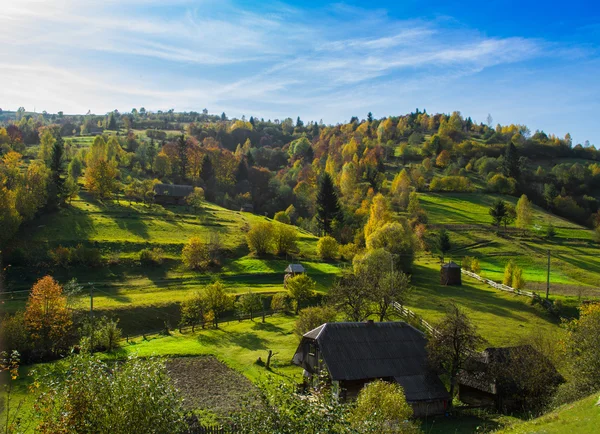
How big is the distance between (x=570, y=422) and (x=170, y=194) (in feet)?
311

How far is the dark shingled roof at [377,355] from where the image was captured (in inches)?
1272

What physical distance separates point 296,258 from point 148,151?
75.1m

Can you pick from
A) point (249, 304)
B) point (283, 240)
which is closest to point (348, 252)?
point (283, 240)

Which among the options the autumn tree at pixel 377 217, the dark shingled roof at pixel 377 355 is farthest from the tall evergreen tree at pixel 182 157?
the dark shingled roof at pixel 377 355

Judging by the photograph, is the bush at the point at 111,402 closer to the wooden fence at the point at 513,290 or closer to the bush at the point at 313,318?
the bush at the point at 313,318

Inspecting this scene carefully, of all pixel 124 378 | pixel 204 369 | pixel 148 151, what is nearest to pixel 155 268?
pixel 204 369

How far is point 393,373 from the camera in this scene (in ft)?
108

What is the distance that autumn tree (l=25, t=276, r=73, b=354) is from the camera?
140 ft

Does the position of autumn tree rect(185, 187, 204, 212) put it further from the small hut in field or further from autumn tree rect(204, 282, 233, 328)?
the small hut in field

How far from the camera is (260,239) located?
8119 cm

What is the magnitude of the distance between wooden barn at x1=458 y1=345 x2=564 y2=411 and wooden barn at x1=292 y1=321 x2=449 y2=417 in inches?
113

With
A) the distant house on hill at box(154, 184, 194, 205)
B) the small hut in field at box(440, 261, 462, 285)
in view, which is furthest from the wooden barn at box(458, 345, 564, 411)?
the distant house on hill at box(154, 184, 194, 205)

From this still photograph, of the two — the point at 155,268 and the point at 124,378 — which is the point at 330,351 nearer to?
the point at 124,378

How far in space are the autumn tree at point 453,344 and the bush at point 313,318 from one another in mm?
10861
